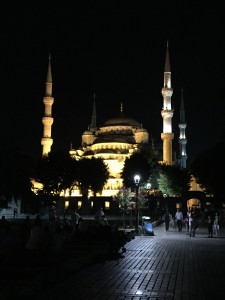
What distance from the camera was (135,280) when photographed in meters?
10.0

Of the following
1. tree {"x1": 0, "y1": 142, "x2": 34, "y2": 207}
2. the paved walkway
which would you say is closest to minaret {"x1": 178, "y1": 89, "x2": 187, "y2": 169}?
tree {"x1": 0, "y1": 142, "x2": 34, "y2": 207}

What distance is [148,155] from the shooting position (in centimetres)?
7794

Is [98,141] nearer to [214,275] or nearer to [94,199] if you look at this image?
[94,199]

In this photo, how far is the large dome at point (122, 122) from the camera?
350 ft

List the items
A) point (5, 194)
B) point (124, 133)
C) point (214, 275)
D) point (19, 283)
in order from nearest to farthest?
1. point (19, 283)
2. point (214, 275)
3. point (5, 194)
4. point (124, 133)

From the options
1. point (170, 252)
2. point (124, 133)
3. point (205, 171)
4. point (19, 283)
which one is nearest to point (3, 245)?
point (19, 283)

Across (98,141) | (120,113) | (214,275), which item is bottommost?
(214,275)

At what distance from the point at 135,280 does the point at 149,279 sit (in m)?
0.31

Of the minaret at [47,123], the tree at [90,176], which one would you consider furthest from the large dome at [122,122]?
the tree at [90,176]

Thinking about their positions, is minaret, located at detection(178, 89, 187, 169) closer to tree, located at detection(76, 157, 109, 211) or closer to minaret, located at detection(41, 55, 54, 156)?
tree, located at detection(76, 157, 109, 211)

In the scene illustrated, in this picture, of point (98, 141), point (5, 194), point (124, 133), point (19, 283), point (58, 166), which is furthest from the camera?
point (124, 133)

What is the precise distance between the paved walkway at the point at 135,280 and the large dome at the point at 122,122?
9288 centimetres

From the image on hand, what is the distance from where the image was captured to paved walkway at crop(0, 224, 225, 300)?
326 inches

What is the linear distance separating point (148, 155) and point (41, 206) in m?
20.6
